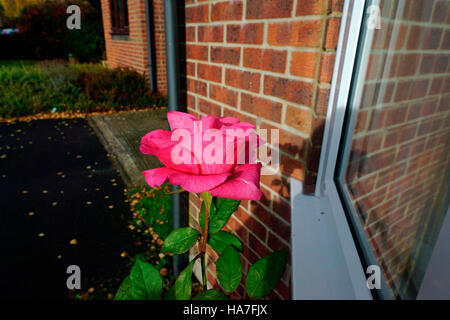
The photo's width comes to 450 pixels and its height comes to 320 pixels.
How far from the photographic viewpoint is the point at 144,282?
0.76 m

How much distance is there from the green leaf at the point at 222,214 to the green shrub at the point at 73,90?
6882 millimetres

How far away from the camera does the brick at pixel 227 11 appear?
47.3 inches

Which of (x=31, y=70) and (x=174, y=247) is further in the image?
(x=31, y=70)

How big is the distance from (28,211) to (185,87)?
2523 mm

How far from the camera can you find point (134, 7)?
722cm

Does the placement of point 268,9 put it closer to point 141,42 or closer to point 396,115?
point 396,115

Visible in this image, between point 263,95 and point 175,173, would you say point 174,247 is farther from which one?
point 263,95

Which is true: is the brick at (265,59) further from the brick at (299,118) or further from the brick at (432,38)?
the brick at (432,38)

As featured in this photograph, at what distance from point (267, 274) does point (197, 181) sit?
0.38 meters

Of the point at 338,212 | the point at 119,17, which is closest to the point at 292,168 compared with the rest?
the point at 338,212

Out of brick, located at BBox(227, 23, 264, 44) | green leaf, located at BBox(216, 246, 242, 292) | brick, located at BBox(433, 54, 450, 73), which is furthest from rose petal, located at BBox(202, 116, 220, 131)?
brick, located at BBox(227, 23, 264, 44)

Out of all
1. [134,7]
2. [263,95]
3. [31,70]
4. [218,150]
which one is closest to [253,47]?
[263,95]

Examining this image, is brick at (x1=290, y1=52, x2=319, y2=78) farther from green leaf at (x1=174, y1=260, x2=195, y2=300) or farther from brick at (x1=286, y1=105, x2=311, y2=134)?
green leaf at (x1=174, y1=260, x2=195, y2=300)

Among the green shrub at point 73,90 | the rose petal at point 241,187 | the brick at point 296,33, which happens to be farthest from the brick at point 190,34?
the green shrub at point 73,90
